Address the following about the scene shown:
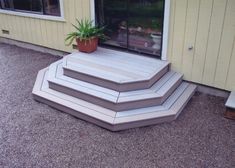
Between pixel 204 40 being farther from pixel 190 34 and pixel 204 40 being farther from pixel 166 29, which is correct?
pixel 166 29

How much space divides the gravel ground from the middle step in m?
0.31

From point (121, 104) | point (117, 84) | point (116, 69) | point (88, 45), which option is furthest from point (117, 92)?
point (88, 45)

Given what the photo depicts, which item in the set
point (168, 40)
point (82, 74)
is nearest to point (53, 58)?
point (82, 74)

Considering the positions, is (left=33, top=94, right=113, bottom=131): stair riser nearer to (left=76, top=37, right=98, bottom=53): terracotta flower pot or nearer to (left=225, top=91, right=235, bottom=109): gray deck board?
(left=76, top=37, right=98, bottom=53): terracotta flower pot

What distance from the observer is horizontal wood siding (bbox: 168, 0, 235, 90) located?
126 inches

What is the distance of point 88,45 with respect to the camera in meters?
4.07

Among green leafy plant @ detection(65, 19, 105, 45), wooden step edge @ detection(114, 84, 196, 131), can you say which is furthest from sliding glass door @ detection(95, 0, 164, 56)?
wooden step edge @ detection(114, 84, 196, 131)

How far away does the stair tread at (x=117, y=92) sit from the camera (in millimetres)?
3152

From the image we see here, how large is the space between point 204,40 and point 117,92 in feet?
4.50

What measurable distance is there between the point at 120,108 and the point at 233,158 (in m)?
1.33

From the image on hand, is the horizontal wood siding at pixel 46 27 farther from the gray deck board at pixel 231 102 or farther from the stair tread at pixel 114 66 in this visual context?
the gray deck board at pixel 231 102

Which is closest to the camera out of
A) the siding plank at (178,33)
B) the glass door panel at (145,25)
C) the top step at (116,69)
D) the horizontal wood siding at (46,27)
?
the top step at (116,69)

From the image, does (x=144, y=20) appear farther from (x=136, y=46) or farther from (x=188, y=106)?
(x=188, y=106)

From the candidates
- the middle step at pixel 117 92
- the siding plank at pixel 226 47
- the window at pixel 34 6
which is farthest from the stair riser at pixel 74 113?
the window at pixel 34 6
